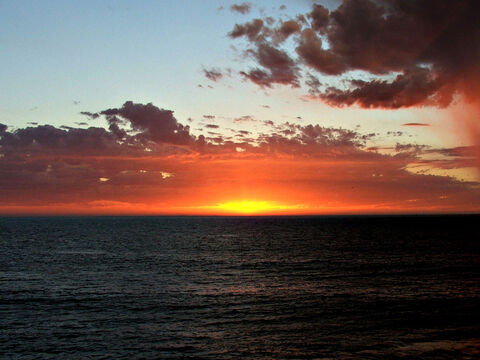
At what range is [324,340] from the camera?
28.0m

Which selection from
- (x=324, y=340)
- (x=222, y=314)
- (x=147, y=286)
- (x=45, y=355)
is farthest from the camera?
(x=147, y=286)

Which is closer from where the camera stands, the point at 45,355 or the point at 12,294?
the point at 45,355

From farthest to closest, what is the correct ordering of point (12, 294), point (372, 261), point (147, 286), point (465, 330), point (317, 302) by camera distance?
point (372, 261), point (147, 286), point (12, 294), point (317, 302), point (465, 330)

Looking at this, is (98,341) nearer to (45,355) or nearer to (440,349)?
(45,355)

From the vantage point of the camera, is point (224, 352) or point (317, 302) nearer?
point (224, 352)

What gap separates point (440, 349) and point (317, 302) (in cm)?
1369

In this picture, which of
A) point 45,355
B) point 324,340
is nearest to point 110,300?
point 45,355

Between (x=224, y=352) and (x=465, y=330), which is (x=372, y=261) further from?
(x=224, y=352)

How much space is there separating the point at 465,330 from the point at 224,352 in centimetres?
1764

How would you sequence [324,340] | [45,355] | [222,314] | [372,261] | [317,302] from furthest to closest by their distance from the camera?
[372,261] < [317,302] < [222,314] < [324,340] < [45,355]

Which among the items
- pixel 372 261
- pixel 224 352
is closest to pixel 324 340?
pixel 224 352

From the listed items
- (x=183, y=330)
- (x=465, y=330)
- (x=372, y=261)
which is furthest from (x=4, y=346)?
(x=372, y=261)

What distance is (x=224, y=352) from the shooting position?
85.5ft

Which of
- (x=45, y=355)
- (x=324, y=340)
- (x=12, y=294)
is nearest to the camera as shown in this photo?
(x=45, y=355)
